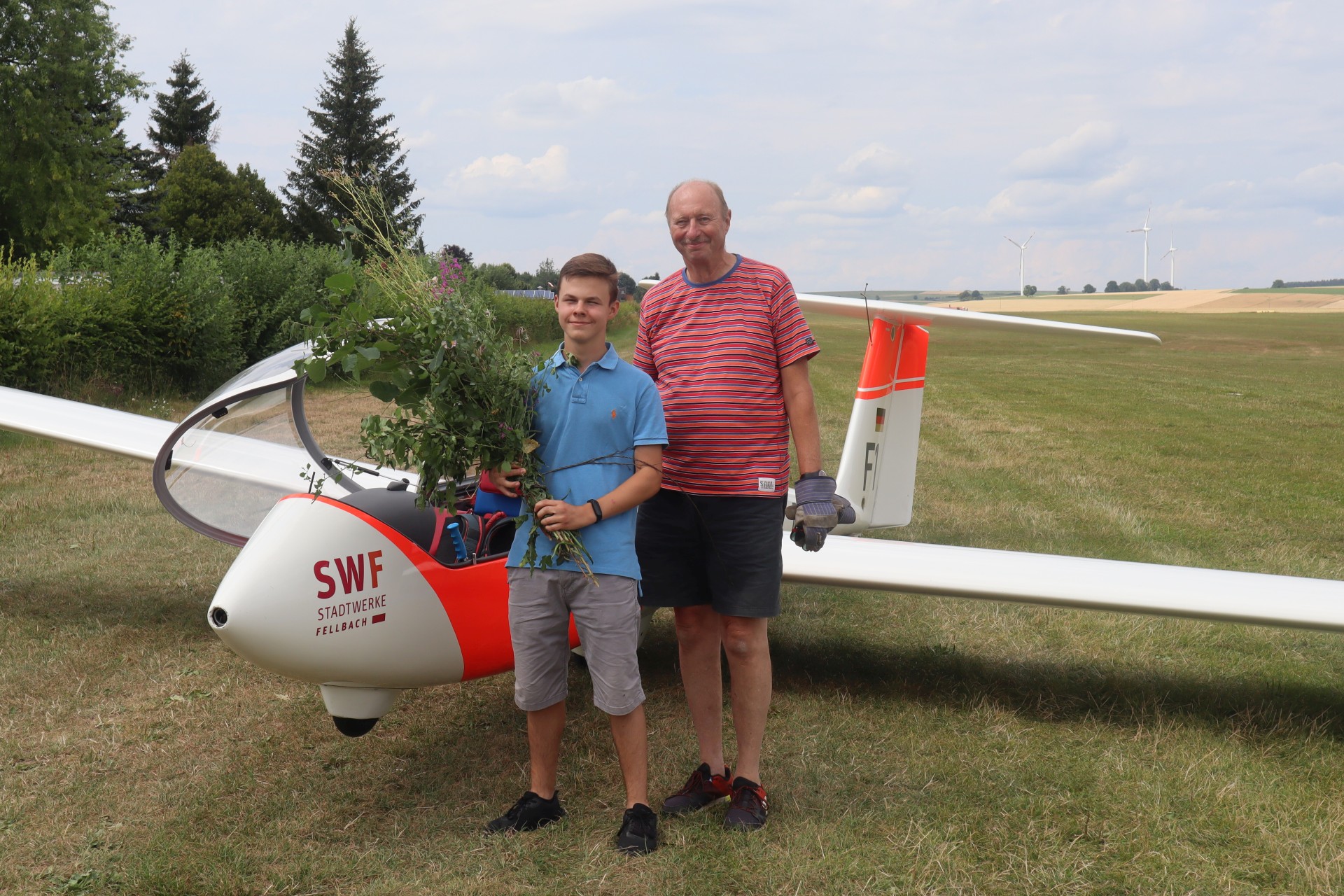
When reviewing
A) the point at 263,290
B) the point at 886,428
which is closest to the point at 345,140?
the point at 263,290

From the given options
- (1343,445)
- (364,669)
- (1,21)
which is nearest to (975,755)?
(364,669)

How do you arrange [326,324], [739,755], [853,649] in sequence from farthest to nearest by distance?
1. [853,649]
2. [739,755]
3. [326,324]

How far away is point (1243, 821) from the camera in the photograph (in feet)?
11.5

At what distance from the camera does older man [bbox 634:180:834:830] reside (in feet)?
10.4

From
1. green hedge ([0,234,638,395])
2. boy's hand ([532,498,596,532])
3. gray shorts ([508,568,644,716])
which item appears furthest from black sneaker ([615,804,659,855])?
green hedge ([0,234,638,395])

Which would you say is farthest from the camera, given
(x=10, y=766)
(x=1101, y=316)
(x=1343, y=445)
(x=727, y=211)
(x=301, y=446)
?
(x=1101, y=316)

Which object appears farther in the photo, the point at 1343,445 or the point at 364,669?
the point at 1343,445

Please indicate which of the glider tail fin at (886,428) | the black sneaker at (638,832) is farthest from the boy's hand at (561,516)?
the glider tail fin at (886,428)

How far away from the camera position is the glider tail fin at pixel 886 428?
6.49 meters

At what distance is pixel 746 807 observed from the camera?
3387 mm

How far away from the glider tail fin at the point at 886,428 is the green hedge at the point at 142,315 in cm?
698

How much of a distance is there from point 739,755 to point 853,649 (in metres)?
2.14

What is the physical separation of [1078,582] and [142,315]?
13.1 m

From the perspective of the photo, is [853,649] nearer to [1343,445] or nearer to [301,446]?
[301,446]
